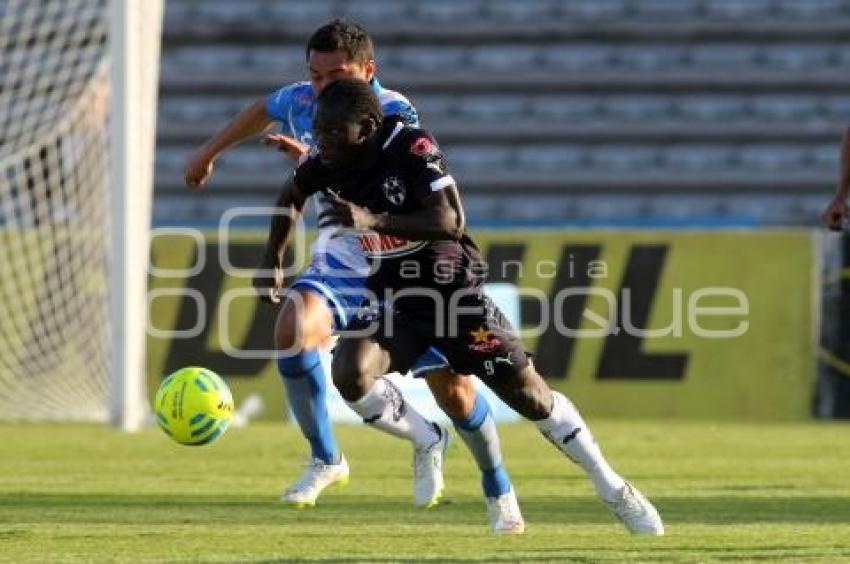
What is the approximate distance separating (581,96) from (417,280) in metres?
13.5

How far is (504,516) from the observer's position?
242 inches

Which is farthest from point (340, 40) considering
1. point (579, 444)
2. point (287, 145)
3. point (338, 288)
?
point (579, 444)

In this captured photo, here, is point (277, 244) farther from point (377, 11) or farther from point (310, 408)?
point (377, 11)

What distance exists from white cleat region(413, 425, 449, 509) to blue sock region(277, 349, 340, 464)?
33 cm

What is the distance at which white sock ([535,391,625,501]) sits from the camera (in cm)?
595

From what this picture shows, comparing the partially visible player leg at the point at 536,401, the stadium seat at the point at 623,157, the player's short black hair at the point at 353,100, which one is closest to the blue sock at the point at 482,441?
the partially visible player leg at the point at 536,401

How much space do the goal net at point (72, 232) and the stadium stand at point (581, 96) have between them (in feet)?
16.7

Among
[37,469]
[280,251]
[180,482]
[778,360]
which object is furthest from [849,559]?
[778,360]

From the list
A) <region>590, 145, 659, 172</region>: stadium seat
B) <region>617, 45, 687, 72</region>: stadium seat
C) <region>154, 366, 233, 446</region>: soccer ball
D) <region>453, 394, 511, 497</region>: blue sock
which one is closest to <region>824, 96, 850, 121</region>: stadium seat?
<region>617, 45, 687, 72</region>: stadium seat

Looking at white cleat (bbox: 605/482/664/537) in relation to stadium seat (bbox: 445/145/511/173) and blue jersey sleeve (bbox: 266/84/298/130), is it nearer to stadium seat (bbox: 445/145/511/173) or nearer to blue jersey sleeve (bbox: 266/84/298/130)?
blue jersey sleeve (bbox: 266/84/298/130)

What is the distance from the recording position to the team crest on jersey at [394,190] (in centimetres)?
583

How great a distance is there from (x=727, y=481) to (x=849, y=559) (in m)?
3.31

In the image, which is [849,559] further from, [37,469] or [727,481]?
[37,469]

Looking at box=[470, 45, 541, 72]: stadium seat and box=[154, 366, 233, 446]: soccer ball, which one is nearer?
box=[154, 366, 233, 446]: soccer ball
